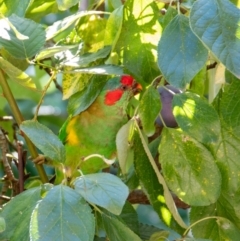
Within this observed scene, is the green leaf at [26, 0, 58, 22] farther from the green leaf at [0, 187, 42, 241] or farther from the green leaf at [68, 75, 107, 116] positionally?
the green leaf at [0, 187, 42, 241]

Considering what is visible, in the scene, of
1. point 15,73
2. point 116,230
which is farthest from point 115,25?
point 116,230

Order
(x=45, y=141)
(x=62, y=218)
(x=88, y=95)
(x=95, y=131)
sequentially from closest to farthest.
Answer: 1. (x=62, y=218)
2. (x=45, y=141)
3. (x=88, y=95)
4. (x=95, y=131)

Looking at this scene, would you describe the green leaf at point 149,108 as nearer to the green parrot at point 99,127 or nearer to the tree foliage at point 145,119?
the tree foliage at point 145,119

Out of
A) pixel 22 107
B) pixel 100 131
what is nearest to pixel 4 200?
pixel 100 131

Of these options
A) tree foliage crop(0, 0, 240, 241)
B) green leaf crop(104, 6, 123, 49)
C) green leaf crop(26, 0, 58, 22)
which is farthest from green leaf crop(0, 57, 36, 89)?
green leaf crop(26, 0, 58, 22)

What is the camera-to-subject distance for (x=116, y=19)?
840mm

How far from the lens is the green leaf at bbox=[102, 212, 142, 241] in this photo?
0.81 m

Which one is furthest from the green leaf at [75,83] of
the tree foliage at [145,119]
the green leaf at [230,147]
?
the green leaf at [230,147]

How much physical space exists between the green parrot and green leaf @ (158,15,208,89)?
1.13 feet

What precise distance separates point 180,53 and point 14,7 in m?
0.26

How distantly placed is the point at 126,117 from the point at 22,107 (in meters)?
0.94

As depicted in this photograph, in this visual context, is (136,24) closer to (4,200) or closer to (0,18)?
(0,18)

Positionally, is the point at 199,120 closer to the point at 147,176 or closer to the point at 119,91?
the point at 147,176

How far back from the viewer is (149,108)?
84 cm
